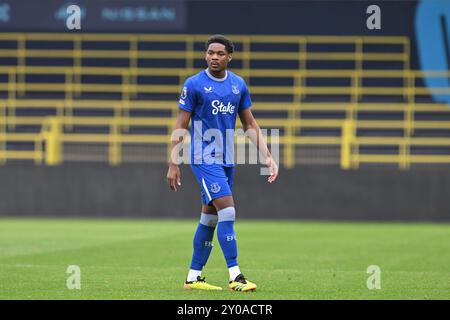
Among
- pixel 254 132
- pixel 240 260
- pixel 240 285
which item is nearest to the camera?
pixel 240 285

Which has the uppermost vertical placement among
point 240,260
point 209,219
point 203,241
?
point 209,219

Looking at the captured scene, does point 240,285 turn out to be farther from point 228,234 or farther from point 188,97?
point 188,97

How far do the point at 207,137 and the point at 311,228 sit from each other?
11.6 meters

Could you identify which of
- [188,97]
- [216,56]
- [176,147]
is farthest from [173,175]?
[216,56]

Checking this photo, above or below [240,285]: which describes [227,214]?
above

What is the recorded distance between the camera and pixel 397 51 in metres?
30.0

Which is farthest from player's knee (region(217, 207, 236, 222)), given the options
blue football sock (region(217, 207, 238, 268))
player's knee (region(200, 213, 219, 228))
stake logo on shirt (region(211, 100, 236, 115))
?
stake logo on shirt (region(211, 100, 236, 115))

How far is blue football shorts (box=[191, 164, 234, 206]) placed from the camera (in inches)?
403

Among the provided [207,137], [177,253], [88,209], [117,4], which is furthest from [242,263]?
[117,4]

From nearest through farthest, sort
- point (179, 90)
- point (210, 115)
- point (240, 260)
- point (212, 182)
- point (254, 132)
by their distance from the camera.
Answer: point (212, 182), point (210, 115), point (254, 132), point (240, 260), point (179, 90)

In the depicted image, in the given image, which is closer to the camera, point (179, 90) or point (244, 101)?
point (244, 101)

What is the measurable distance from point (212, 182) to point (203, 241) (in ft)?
2.21

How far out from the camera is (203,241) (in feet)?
34.7
